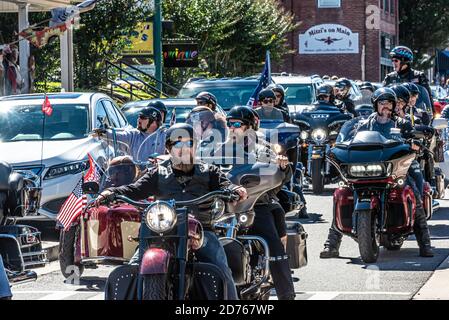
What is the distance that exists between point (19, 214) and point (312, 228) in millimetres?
7484

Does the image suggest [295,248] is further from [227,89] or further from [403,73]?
[227,89]

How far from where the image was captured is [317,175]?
780 inches

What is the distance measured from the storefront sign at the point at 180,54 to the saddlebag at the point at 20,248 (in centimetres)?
2162

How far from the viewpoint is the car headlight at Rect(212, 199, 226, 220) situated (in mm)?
7590

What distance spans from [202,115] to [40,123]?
2961 millimetres

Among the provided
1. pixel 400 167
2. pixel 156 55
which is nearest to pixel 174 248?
pixel 400 167

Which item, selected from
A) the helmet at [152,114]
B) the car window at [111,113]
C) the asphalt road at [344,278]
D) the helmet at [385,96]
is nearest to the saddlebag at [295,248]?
the asphalt road at [344,278]

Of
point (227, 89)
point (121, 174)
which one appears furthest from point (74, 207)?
point (227, 89)

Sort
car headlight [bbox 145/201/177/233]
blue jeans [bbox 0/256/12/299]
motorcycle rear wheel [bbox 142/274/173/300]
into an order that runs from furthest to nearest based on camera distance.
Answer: car headlight [bbox 145/201/177/233]
motorcycle rear wheel [bbox 142/274/173/300]
blue jeans [bbox 0/256/12/299]

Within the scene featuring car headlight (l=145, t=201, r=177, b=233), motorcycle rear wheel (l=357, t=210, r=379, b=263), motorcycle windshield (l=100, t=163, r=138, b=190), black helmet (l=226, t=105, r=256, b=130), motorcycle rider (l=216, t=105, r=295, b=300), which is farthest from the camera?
motorcycle rear wheel (l=357, t=210, r=379, b=263)

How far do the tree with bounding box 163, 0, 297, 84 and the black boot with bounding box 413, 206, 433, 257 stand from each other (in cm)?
2241

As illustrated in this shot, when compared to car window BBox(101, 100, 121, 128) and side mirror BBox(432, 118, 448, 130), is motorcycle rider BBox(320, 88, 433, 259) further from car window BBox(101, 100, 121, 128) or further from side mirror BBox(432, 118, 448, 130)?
car window BBox(101, 100, 121, 128)

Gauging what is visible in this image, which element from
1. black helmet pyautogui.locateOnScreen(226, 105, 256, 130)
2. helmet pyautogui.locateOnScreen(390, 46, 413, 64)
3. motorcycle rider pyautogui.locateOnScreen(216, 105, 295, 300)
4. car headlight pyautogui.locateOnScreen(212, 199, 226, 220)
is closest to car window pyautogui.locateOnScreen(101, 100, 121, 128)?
helmet pyautogui.locateOnScreen(390, 46, 413, 64)
